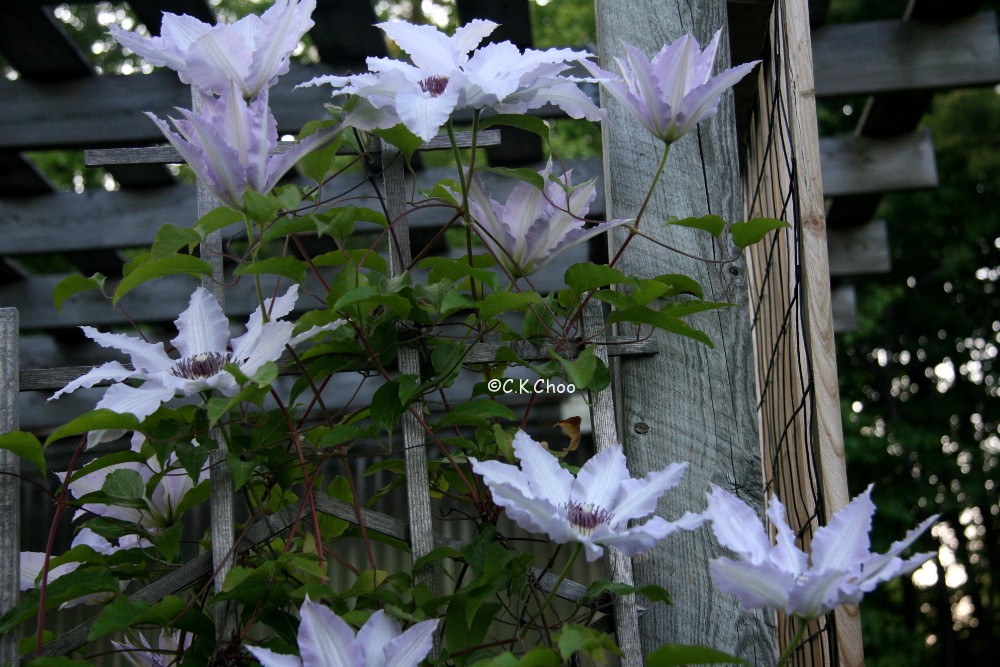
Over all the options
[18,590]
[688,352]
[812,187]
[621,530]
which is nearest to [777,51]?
[812,187]

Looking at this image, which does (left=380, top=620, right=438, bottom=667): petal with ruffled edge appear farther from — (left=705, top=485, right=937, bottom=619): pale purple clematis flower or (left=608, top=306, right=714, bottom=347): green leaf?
(left=608, top=306, right=714, bottom=347): green leaf

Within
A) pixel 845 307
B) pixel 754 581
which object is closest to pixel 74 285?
pixel 754 581

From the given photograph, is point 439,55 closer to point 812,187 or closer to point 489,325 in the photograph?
point 489,325

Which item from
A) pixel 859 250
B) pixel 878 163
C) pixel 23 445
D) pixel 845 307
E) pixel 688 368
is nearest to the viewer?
pixel 23 445

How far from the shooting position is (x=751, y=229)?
88cm

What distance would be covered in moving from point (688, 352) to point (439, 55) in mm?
398

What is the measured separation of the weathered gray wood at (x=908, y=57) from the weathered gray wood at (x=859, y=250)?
32.6 inches

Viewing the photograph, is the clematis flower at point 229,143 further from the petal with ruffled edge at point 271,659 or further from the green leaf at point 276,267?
the petal with ruffled edge at point 271,659

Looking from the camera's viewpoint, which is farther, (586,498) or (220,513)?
(220,513)

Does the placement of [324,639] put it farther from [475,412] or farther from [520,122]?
[520,122]

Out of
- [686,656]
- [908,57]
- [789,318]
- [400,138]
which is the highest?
[908,57]

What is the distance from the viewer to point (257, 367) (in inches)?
32.7

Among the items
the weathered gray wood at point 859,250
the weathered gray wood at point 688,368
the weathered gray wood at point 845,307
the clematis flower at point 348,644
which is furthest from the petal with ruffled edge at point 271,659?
the weathered gray wood at point 845,307

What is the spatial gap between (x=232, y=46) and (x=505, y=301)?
30cm
